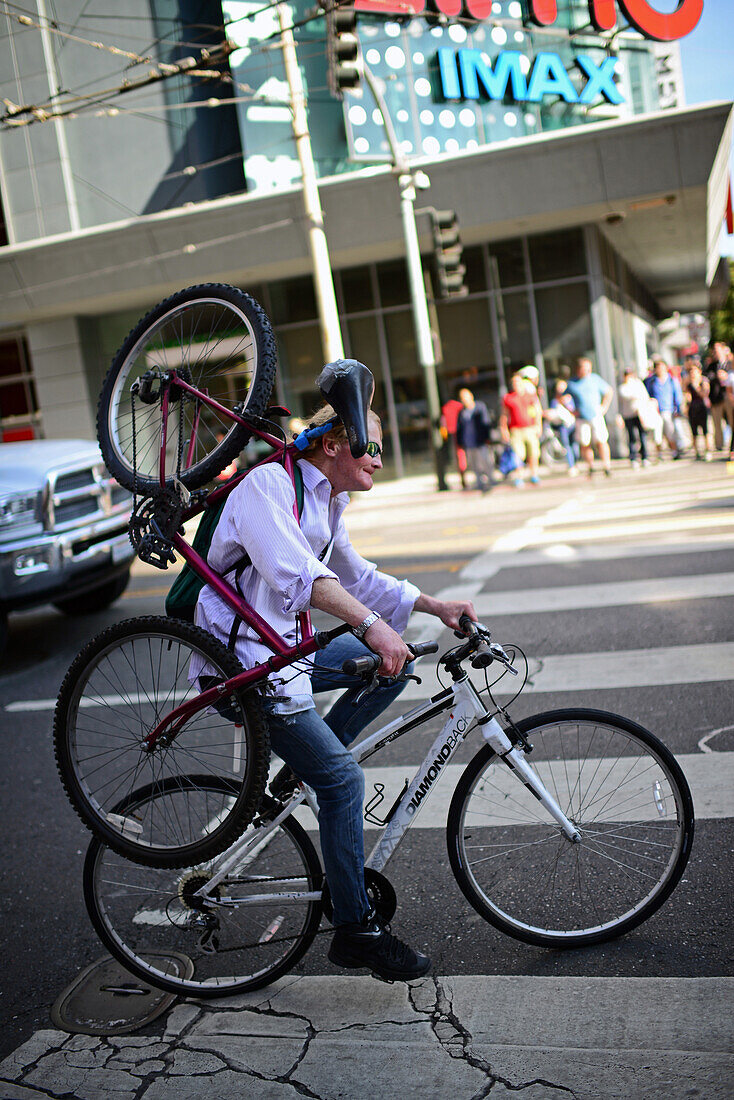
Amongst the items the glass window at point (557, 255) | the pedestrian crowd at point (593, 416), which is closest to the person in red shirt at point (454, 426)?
the pedestrian crowd at point (593, 416)

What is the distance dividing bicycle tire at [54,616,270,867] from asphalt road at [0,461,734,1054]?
28.0 inches

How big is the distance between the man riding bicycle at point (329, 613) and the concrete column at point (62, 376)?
73.5 ft

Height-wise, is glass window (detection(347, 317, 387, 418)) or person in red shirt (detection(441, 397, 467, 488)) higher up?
glass window (detection(347, 317, 387, 418))

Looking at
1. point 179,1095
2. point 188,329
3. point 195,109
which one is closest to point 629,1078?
point 179,1095

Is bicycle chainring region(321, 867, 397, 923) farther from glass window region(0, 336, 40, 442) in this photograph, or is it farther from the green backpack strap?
glass window region(0, 336, 40, 442)

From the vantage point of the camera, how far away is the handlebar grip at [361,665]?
263 cm

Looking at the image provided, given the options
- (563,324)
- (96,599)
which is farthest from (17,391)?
(96,599)

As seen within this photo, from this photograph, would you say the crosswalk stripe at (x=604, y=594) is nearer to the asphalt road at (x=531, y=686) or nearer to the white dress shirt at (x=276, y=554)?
the asphalt road at (x=531, y=686)

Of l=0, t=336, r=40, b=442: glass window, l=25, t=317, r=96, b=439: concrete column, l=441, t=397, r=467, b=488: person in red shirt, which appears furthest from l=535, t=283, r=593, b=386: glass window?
l=0, t=336, r=40, b=442: glass window

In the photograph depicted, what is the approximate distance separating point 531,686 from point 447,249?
1258cm

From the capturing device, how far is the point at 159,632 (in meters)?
2.81

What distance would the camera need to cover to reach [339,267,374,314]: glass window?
75.0ft

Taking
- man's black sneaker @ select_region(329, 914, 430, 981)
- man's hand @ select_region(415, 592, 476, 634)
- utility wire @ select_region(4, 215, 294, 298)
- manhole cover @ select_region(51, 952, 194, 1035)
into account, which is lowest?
manhole cover @ select_region(51, 952, 194, 1035)

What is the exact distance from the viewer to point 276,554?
2.67 meters
